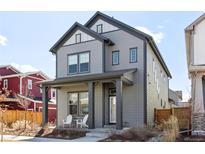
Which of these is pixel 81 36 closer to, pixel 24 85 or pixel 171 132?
pixel 171 132

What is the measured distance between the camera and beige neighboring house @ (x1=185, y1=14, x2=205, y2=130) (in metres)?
11.6

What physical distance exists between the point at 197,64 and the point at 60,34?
9.33 meters

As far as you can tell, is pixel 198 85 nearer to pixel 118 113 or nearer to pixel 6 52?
pixel 118 113

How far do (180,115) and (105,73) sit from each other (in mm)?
4582

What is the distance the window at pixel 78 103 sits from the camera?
55.3 feet

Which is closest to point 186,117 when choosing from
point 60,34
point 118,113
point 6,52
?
point 118,113

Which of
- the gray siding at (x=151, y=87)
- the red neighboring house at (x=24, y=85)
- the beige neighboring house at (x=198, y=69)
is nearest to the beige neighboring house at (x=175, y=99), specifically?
the gray siding at (x=151, y=87)

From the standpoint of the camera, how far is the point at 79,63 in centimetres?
1711

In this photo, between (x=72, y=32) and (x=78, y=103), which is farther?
(x=72, y=32)

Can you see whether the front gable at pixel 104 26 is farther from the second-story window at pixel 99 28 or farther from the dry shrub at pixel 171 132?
the dry shrub at pixel 171 132

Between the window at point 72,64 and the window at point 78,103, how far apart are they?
148 centimetres

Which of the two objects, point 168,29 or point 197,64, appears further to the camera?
point 168,29

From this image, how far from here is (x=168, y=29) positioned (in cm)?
1541

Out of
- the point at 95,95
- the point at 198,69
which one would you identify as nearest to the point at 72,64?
the point at 95,95
